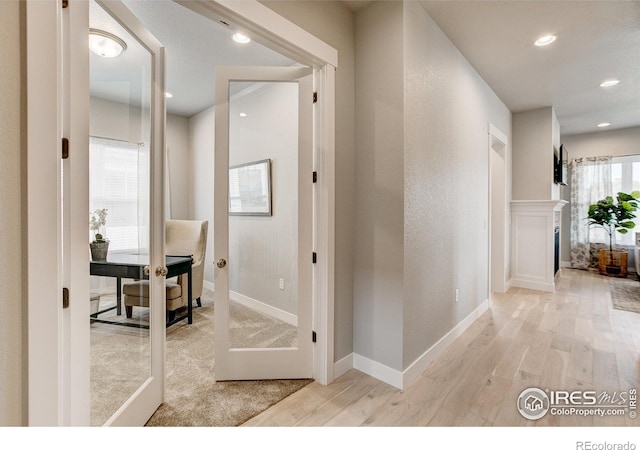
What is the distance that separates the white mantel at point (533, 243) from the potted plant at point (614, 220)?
6.11 feet

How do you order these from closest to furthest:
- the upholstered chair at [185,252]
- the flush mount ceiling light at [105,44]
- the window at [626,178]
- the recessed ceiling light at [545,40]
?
the flush mount ceiling light at [105,44]
the recessed ceiling light at [545,40]
the upholstered chair at [185,252]
the window at [626,178]

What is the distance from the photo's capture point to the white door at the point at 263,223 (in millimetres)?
2055

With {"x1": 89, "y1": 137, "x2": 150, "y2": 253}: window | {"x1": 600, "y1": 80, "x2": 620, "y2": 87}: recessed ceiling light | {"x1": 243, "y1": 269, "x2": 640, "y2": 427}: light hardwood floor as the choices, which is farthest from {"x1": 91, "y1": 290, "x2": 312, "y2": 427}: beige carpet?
{"x1": 600, "y1": 80, "x2": 620, "y2": 87}: recessed ceiling light

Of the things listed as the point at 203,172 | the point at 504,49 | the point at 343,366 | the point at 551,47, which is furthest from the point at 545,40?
the point at 203,172

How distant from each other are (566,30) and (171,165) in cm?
511

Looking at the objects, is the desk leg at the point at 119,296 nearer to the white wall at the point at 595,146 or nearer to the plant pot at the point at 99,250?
the plant pot at the point at 99,250

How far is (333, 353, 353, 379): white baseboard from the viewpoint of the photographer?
2.12 meters

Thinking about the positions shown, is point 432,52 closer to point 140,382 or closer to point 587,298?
point 140,382

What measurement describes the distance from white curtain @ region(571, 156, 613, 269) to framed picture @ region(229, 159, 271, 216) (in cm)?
691

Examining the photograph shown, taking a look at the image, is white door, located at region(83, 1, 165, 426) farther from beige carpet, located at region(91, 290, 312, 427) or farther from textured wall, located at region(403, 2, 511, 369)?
textured wall, located at region(403, 2, 511, 369)

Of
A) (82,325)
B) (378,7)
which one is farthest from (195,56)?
(82,325)

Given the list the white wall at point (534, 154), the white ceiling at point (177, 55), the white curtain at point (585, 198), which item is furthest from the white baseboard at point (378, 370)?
the white curtain at point (585, 198)

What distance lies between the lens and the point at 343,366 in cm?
218
